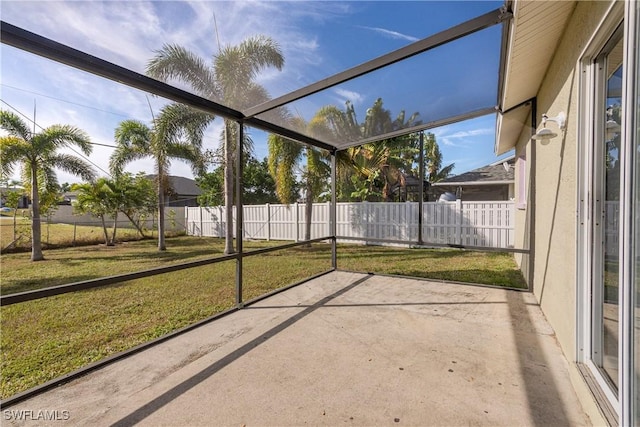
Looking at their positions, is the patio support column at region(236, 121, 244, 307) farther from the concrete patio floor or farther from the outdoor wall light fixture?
the outdoor wall light fixture

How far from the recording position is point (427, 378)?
218 centimetres

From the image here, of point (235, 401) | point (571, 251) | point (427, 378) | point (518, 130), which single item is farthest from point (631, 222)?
point (518, 130)

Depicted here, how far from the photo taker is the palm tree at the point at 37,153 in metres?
7.53

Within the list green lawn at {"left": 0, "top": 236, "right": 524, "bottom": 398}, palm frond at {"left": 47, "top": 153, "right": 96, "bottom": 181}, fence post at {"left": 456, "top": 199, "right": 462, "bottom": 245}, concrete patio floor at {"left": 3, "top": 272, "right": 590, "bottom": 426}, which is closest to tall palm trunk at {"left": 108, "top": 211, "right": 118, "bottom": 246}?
green lawn at {"left": 0, "top": 236, "right": 524, "bottom": 398}

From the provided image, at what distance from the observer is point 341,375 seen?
7.33 ft

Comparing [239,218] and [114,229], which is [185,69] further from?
[114,229]

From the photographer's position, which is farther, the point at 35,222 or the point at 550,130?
the point at 35,222

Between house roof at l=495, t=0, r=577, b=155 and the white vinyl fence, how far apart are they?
125 inches

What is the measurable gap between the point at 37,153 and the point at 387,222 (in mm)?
10630

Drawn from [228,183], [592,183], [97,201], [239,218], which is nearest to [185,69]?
[239,218]

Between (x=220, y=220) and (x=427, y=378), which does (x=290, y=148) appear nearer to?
(x=220, y=220)

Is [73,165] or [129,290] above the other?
[73,165]

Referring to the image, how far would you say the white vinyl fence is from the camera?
26.6 ft

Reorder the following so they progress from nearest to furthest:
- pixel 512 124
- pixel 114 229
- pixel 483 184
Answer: pixel 512 124 < pixel 483 184 < pixel 114 229
